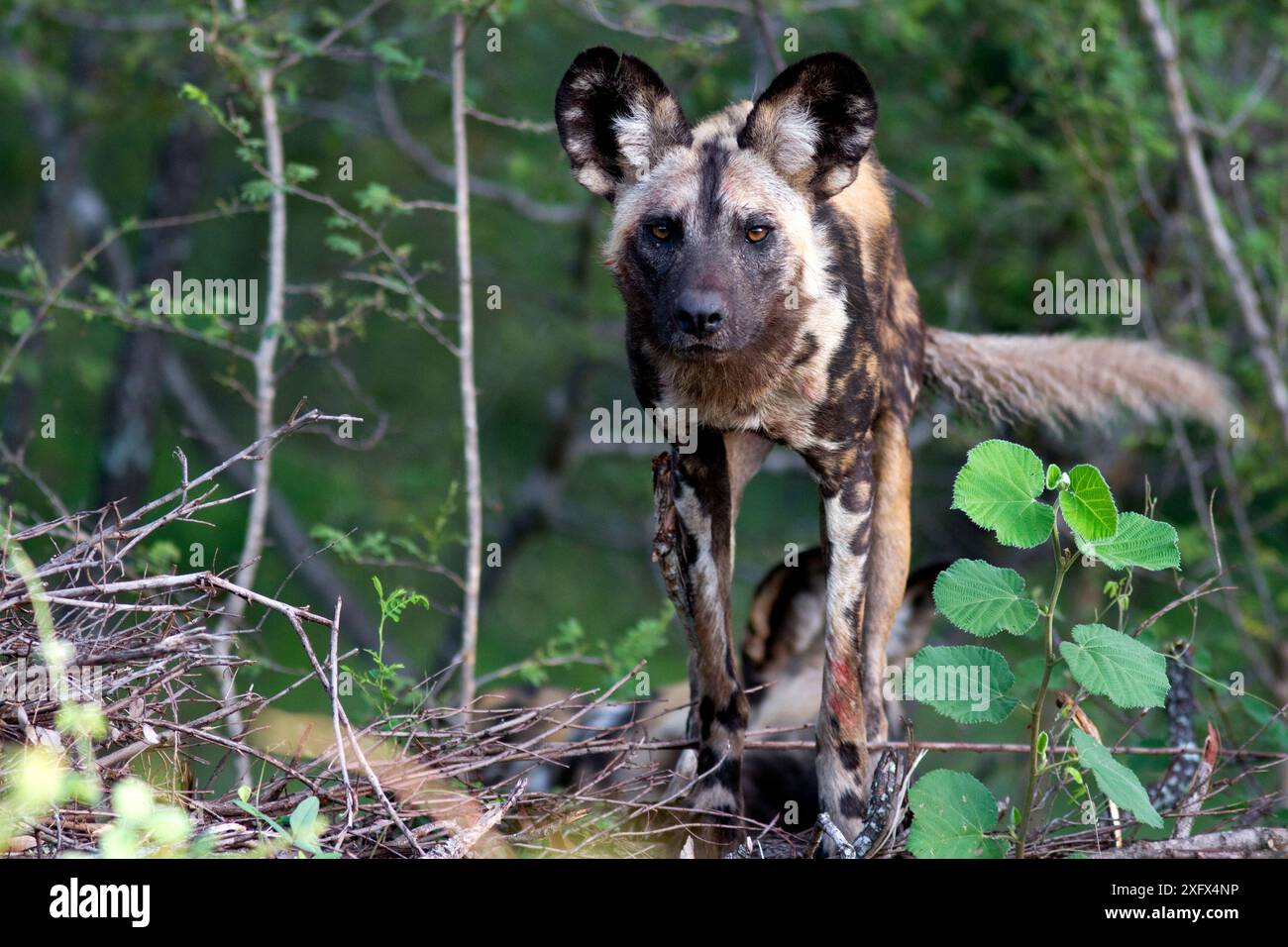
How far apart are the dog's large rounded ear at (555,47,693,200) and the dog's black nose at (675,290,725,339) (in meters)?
0.69

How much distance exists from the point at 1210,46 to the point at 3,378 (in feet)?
23.6

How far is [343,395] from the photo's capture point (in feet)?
49.3

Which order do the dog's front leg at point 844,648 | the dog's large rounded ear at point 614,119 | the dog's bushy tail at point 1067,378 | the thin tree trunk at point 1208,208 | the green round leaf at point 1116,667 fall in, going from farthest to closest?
the thin tree trunk at point 1208,208
the dog's bushy tail at point 1067,378
the dog's front leg at point 844,648
the dog's large rounded ear at point 614,119
the green round leaf at point 1116,667

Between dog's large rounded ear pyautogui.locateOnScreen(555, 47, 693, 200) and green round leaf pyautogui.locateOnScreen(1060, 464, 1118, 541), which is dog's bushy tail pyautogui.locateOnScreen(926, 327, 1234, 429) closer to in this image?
dog's large rounded ear pyautogui.locateOnScreen(555, 47, 693, 200)

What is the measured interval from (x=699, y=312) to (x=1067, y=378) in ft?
8.27

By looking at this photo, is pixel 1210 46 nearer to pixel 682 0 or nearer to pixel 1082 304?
pixel 1082 304

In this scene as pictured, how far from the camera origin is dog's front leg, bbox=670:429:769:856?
4.98 meters

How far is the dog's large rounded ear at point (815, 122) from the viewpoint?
184 inches

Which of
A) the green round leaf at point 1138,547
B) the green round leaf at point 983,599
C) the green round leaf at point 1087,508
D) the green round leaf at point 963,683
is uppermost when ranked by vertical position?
the green round leaf at point 1087,508

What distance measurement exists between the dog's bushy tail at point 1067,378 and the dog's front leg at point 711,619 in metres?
1.49

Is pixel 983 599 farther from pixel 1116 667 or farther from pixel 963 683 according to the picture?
pixel 1116 667

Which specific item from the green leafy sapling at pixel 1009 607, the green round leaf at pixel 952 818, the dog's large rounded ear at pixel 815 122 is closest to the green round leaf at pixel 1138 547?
the green leafy sapling at pixel 1009 607

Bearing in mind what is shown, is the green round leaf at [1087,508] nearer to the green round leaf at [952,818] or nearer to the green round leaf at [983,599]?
the green round leaf at [983,599]
